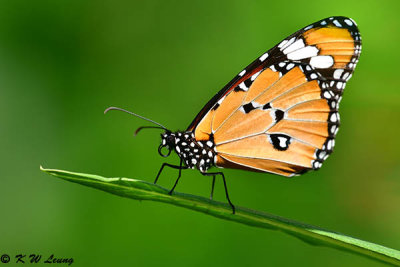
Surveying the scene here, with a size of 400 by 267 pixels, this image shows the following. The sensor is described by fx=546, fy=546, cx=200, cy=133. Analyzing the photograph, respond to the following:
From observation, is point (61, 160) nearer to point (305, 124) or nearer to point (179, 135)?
point (179, 135)

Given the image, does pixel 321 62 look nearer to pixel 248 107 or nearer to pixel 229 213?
pixel 248 107

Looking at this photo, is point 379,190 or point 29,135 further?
point 29,135

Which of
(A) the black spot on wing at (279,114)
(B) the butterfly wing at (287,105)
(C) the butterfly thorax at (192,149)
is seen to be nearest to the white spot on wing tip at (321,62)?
(B) the butterfly wing at (287,105)

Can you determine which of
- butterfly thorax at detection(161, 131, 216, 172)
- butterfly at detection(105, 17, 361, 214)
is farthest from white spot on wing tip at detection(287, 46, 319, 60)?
butterfly thorax at detection(161, 131, 216, 172)

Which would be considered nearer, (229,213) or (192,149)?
(229,213)

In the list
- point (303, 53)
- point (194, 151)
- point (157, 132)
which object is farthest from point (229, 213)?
point (157, 132)

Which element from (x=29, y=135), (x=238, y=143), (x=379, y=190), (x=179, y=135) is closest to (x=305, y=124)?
(x=238, y=143)

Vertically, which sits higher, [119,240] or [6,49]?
[6,49]

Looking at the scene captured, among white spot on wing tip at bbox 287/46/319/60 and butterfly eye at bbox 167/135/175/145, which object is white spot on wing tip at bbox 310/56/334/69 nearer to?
white spot on wing tip at bbox 287/46/319/60
